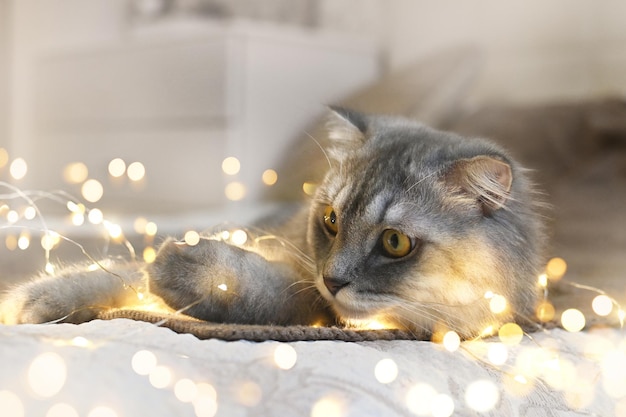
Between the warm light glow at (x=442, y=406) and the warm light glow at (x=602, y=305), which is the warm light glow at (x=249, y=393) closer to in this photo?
the warm light glow at (x=442, y=406)

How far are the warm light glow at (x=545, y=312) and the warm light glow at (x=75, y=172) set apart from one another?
9.00 ft

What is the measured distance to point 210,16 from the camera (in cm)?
354

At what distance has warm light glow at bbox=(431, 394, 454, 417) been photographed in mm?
831

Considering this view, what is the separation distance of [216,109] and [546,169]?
143 centimetres

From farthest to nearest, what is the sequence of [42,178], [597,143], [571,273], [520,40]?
[42,178] → [520,40] → [597,143] → [571,273]

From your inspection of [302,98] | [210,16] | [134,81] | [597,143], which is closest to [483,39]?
[302,98]

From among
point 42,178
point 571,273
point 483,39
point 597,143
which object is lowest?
point 42,178

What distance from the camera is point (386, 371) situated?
0.84 metres

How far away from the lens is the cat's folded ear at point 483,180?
0.99m

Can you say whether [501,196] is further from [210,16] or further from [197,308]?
[210,16]

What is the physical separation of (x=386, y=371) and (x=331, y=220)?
1.10ft

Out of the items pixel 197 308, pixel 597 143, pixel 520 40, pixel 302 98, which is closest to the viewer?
pixel 197 308

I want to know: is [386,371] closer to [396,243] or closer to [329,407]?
[329,407]

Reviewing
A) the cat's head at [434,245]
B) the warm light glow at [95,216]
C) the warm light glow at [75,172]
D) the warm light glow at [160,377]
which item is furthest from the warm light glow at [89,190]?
the warm light glow at [75,172]
